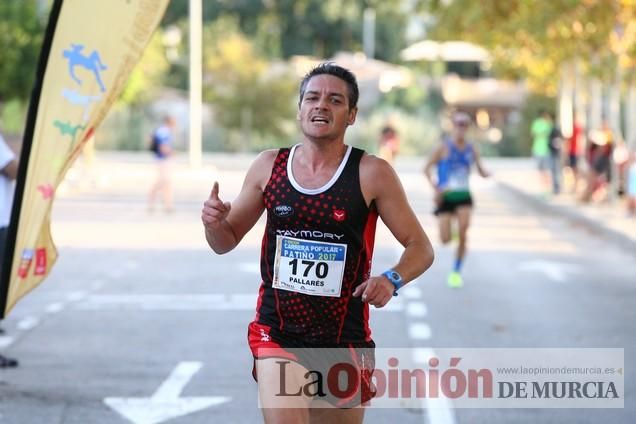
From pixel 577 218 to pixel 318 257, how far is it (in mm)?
22806

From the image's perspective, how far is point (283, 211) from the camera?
5520 mm

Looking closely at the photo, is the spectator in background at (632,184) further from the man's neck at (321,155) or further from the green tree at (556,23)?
the man's neck at (321,155)

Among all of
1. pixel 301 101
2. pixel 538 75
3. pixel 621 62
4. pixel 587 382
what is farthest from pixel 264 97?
pixel 301 101

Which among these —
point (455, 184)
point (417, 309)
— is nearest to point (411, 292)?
point (455, 184)

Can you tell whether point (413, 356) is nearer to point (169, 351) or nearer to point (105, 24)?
point (169, 351)

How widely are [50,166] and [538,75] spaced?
4170 cm

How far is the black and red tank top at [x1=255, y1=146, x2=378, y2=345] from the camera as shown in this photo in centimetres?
550

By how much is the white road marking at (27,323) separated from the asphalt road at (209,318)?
0.02 m

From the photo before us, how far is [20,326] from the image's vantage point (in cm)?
1266

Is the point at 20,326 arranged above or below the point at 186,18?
below

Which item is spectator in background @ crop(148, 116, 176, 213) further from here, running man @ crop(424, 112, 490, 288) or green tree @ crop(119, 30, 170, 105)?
green tree @ crop(119, 30, 170, 105)

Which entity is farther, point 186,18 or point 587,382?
point 186,18

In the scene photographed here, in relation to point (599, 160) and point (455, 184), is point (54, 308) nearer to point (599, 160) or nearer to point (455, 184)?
point (455, 184)

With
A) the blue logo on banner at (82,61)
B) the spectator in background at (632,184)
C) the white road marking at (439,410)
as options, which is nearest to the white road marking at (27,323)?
the blue logo on banner at (82,61)
